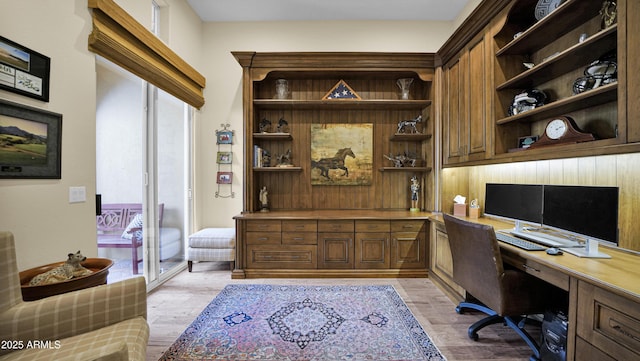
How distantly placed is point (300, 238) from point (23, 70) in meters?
2.64

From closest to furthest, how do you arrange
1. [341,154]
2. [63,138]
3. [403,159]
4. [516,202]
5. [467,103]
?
[63,138]
[516,202]
[467,103]
[403,159]
[341,154]

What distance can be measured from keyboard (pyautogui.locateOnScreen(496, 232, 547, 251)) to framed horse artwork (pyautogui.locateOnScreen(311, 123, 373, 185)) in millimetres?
1894

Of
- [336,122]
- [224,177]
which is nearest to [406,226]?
[336,122]

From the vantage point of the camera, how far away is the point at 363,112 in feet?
12.4

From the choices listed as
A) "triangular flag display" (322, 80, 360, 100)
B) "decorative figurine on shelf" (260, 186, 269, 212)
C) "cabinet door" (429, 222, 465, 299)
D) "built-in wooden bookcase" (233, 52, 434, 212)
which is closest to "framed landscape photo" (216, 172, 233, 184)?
"built-in wooden bookcase" (233, 52, 434, 212)

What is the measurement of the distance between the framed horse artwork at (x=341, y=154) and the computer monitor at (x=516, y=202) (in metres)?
1.55

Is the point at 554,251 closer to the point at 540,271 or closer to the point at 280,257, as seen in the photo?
the point at 540,271

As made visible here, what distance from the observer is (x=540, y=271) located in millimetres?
1637

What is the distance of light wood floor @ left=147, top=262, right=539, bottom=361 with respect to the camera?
75.8 inches

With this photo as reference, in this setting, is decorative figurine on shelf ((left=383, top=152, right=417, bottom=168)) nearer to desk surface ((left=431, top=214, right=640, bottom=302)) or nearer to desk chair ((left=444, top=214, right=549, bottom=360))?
desk chair ((left=444, top=214, right=549, bottom=360))

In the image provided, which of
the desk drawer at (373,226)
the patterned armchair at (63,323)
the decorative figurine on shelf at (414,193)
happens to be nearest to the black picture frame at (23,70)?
the patterned armchair at (63,323)

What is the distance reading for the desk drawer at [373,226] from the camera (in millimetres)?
3229

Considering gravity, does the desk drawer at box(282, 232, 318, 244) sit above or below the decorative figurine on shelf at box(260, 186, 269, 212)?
below

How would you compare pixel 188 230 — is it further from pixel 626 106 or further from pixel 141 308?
pixel 626 106
